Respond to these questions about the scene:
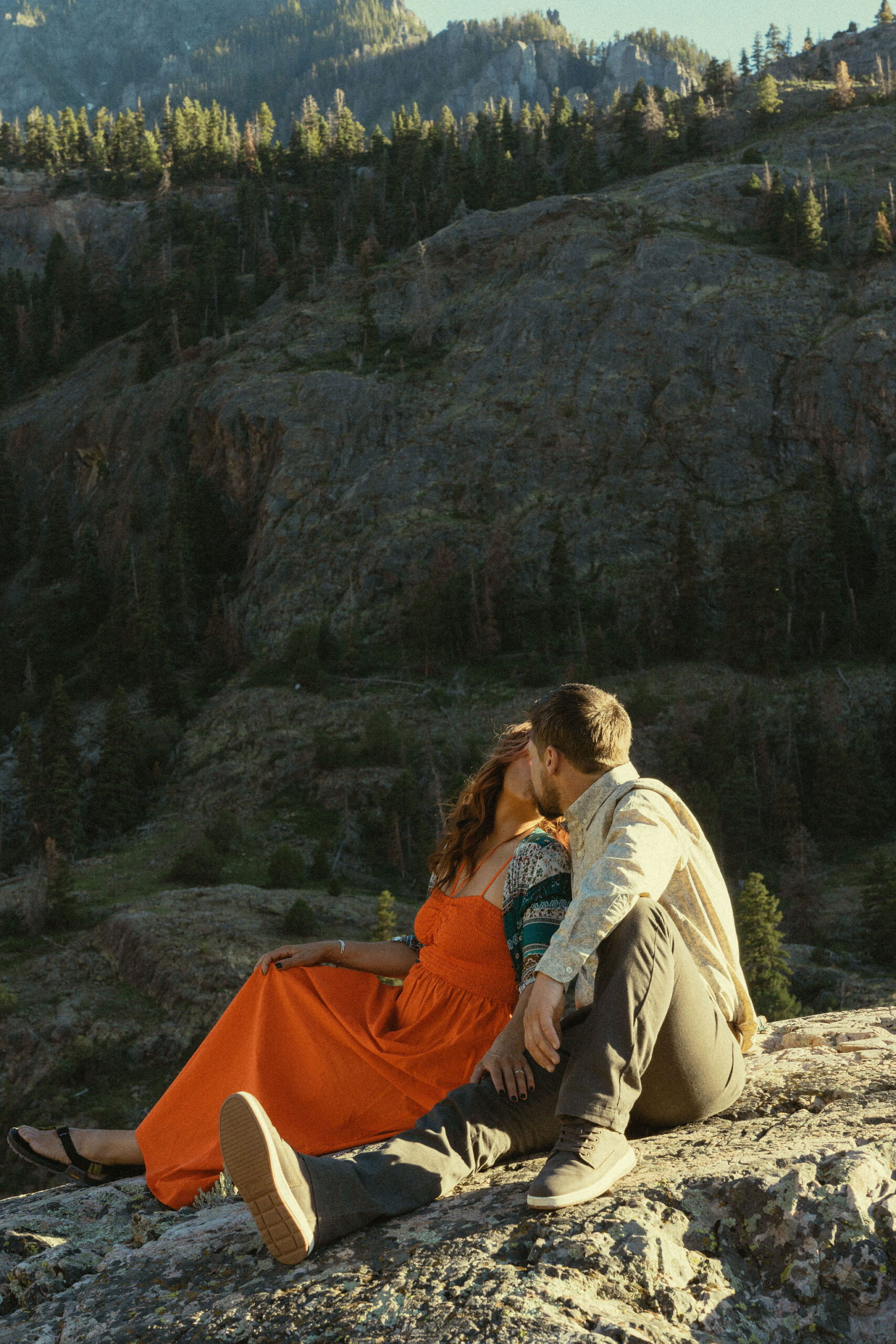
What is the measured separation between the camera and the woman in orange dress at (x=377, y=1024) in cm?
415

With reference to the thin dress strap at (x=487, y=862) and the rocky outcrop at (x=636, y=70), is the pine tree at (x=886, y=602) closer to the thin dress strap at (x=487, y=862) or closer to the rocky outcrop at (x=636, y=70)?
the thin dress strap at (x=487, y=862)

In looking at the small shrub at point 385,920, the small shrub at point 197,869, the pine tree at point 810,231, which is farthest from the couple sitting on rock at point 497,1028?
the pine tree at point 810,231

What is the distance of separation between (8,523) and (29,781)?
29.0m

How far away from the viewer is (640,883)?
10.7ft

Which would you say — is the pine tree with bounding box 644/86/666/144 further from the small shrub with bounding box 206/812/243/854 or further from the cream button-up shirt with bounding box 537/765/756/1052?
the cream button-up shirt with bounding box 537/765/756/1052

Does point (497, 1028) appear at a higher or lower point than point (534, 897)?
lower

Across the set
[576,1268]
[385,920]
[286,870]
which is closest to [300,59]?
[286,870]

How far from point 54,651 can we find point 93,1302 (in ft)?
159

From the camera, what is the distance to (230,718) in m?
38.5

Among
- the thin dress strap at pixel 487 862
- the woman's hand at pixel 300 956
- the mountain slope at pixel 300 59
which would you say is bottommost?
the woman's hand at pixel 300 956

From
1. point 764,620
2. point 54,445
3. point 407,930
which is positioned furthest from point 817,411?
point 54,445

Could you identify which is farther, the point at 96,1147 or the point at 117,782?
the point at 117,782

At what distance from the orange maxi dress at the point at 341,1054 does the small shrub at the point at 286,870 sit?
2218 centimetres

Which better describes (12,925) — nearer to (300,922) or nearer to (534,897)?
(300,922)
